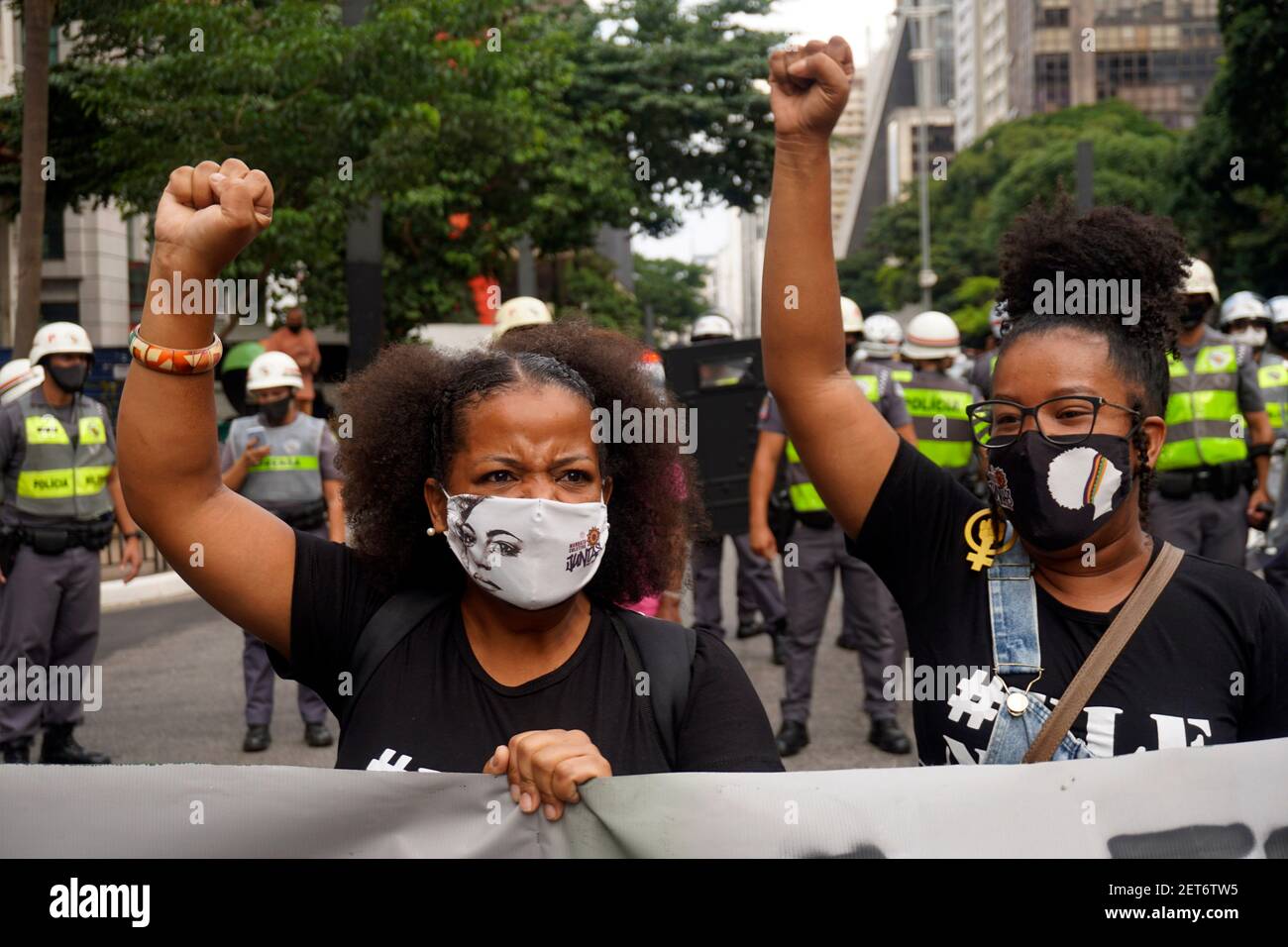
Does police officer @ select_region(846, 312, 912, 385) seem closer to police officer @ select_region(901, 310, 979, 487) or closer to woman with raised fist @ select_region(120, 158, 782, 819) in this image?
police officer @ select_region(901, 310, 979, 487)

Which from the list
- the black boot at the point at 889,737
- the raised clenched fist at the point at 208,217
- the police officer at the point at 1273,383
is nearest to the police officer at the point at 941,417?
the police officer at the point at 1273,383

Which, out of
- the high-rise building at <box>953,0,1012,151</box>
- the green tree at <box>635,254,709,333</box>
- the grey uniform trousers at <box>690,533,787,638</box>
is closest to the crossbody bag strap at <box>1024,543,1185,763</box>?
the grey uniform trousers at <box>690,533,787,638</box>

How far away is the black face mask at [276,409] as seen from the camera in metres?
7.83

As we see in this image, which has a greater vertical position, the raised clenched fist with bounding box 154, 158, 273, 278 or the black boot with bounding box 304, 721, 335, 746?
the raised clenched fist with bounding box 154, 158, 273, 278

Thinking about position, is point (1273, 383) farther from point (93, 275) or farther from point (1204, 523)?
point (93, 275)

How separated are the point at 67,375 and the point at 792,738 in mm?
3667

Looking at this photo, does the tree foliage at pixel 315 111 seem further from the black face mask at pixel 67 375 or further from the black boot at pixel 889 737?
the black face mask at pixel 67 375

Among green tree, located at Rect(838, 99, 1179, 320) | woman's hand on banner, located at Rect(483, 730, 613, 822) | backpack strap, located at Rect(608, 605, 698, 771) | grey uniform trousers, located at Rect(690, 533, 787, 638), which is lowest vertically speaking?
grey uniform trousers, located at Rect(690, 533, 787, 638)

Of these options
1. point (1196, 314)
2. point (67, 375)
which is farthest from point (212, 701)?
point (1196, 314)

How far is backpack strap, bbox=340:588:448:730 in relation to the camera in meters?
2.46

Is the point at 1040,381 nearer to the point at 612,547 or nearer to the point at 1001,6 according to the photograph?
the point at 612,547

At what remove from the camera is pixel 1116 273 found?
2.75 meters

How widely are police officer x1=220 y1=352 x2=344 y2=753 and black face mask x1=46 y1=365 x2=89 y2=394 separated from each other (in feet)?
2.82

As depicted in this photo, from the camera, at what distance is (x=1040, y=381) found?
8.45 feet
